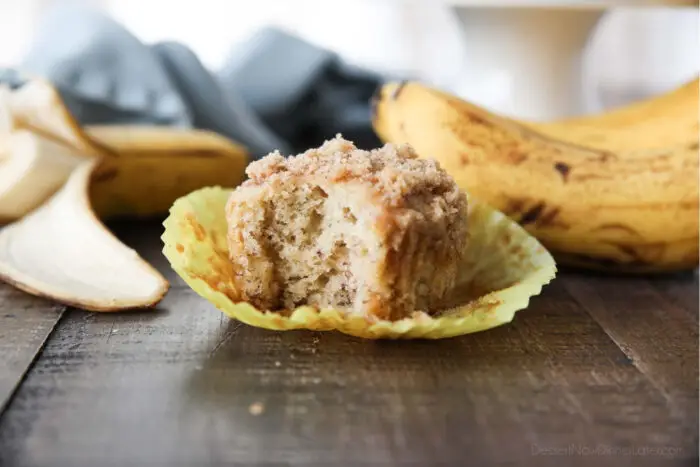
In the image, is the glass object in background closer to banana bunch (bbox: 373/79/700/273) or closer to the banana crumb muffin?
banana bunch (bbox: 373/79/700/273)

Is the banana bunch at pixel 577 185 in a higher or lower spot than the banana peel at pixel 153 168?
higher

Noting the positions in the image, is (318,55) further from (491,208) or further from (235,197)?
(235,197)

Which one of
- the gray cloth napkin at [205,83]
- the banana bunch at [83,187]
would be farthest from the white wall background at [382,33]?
the banana bunch at [83,187]

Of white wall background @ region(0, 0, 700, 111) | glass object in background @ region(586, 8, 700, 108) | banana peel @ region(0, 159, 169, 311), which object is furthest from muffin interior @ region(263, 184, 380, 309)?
glass object in background @ region(586, 8, 700, 108)

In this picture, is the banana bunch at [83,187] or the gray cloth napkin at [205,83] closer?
the banana bunch at [83,187]

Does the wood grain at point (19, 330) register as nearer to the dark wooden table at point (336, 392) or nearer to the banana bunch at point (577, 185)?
the dark wooden table at point (336, 392)

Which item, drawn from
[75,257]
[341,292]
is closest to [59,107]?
[75,257]

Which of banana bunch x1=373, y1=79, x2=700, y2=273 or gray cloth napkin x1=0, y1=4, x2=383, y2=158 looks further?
gray cloth napkin x1=0, y1=4, x2=383, y2=158
